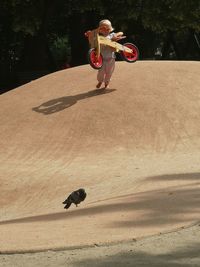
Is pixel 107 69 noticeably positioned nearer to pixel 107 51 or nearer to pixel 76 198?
pixel 107 51

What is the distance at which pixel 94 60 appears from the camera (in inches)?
660

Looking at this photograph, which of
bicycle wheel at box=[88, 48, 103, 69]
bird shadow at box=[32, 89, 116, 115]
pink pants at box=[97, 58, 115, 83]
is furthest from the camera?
bird shadow at box=[32, 89, 116, 115]

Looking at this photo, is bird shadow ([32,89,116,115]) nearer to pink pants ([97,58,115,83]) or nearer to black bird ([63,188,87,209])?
pink pants ([97,58,115,83])

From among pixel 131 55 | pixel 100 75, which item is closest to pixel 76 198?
pixel 100 75

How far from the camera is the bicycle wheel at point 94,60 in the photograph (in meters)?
16.6

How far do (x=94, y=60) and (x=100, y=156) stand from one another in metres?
3.12

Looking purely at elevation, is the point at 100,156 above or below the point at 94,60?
below

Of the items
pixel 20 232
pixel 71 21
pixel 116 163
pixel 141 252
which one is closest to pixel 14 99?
pixel 116 163

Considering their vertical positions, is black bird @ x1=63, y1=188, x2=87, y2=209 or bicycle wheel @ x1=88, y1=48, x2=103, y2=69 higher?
black bird @ x1=63, y1=188, x2=87, y2=209

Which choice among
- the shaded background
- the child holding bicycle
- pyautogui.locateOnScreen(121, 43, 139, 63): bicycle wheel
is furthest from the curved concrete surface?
the shaded background

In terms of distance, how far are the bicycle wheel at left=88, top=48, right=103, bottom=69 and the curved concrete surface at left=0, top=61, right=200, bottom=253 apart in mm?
926

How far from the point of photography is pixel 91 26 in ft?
111

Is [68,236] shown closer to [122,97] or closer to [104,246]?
[104,246]

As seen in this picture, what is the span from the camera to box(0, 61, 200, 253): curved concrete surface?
7.52 metres
